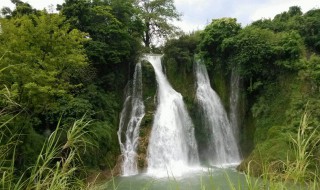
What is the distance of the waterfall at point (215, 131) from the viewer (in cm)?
1491

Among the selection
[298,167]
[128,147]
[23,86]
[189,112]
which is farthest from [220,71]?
[298,167]

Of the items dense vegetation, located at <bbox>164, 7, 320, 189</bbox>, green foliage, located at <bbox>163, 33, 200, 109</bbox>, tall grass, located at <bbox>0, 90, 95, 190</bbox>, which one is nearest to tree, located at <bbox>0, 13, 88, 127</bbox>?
tall grass, located at <bbox>0, 90, 95, 190</bbox>

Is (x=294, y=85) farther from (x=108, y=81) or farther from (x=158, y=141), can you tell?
(x=108, y=81)

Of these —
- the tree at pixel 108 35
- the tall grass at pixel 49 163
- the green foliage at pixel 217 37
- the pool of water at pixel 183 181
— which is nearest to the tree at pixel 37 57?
the pool of water at pixel 183 181

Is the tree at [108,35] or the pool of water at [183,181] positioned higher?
the tree at [108,35]

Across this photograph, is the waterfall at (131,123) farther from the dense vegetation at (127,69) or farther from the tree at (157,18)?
the tree at (157,18)

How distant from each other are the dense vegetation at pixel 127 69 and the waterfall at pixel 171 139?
0.47 meters

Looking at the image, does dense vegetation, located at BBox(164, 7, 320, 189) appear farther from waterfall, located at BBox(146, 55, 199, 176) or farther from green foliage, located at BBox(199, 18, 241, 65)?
waterfall, located at BBox(146, 55, 199, 176)

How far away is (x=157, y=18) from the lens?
22.8m

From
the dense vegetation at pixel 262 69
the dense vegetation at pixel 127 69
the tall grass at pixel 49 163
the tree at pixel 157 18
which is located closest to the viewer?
the tall grass at pixel 49 163

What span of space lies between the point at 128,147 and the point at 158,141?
4.66ft

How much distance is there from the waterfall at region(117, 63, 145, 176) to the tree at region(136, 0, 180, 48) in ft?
22.3

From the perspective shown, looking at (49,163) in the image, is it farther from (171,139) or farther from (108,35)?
(108,35)

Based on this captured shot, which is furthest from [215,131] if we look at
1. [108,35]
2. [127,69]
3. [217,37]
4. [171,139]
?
[108,35]
